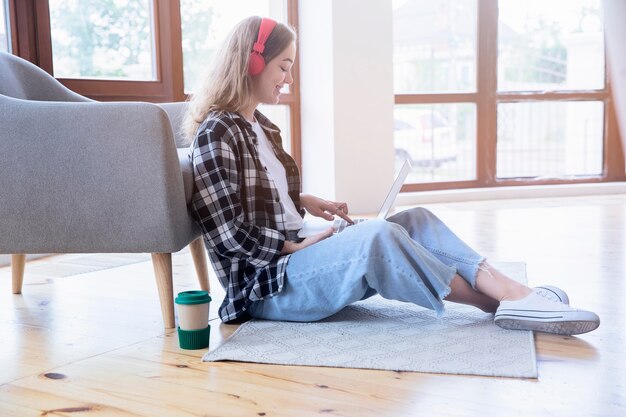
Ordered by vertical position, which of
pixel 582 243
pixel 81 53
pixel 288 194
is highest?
pixel 81 53

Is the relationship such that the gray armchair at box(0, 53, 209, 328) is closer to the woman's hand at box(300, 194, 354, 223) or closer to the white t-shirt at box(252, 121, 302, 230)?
the white t-shirt at box(252, 121, 302, 230)

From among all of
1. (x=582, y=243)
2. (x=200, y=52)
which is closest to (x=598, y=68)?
(x=582, y=243)

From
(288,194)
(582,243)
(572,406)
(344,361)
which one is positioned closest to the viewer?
(572,406)

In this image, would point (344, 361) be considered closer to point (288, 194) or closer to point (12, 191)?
point (288, 194)

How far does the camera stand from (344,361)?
144cm

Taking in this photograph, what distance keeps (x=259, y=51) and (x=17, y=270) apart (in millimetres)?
1071

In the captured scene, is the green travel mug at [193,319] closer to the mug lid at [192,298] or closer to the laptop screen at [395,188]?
the mug lid at [192,298]

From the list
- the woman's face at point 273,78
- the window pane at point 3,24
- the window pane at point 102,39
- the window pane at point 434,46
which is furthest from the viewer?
the window pane at point 434,46

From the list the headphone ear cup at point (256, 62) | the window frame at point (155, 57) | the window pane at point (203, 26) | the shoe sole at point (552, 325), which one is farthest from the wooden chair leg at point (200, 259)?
the window pane at point (203, 26)

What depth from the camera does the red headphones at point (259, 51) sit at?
1.72m

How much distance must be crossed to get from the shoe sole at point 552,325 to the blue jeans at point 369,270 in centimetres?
12

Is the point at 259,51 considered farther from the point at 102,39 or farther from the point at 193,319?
the point at 102,39

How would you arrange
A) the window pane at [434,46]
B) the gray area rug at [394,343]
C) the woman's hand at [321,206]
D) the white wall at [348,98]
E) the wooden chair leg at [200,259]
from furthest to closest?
the window pane at [434,46], the white wall at [348,98], the wooden chair leg at [200,259], the woman's hand at [321,206], the gray area rug at [394,343]

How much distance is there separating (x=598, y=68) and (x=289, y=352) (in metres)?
4.32
